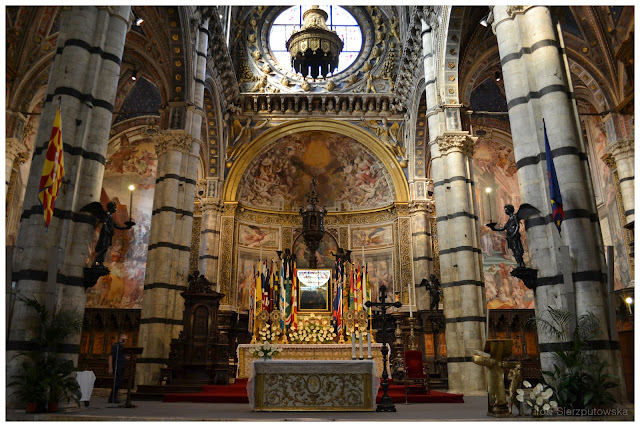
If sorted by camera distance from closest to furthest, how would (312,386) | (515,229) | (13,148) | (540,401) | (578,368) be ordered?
1. (540,401)
2. (578,368)
3. (312,386)
4. (515,229)
5. (13,148)

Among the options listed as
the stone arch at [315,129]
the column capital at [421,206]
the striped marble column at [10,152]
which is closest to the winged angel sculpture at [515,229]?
the column capital at [421,206]

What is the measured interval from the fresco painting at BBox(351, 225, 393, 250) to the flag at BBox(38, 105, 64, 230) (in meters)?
15.6

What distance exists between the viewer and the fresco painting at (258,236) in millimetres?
21406

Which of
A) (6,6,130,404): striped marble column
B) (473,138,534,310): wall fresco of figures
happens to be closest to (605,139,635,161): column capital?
(473,138,534,310): wall fresco of figures

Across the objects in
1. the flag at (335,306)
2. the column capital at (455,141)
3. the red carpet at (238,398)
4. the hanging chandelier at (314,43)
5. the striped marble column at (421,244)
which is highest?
the hanging chandelier at (314,43)

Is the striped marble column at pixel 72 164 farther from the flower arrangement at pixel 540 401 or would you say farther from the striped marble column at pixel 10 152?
the striped marble column at pixel 10 152

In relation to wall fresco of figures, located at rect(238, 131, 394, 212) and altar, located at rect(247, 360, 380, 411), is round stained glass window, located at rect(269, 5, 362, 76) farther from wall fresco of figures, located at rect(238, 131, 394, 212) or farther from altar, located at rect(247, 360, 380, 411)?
altar, located at rect(247, 360, 380, 411)

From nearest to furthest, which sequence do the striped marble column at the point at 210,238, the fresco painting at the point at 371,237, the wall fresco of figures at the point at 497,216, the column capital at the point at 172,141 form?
the column capital at the point at 172,141, the striped marble column at the point at 210,238, the wall fresco of figures at the point at 497,216, the fresco painting at the point at 371,237

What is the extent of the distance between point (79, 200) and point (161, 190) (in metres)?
5.44

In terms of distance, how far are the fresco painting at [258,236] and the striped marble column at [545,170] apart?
568 inches

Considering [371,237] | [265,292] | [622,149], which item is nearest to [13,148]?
[265,292]

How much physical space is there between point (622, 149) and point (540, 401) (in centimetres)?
1221

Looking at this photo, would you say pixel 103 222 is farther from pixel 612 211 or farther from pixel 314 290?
pixel 612 211

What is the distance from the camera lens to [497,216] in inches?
862
